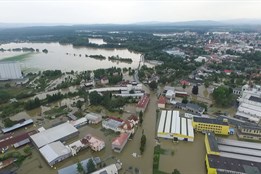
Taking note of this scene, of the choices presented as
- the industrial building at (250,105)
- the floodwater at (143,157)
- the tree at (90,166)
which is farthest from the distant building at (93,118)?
the industrial building at (250,105)

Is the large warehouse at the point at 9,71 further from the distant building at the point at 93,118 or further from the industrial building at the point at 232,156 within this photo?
the industrial building at the point at 232,156

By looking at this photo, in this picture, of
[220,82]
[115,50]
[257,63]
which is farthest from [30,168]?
[115,50]

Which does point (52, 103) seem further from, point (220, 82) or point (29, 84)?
point (220, 82)

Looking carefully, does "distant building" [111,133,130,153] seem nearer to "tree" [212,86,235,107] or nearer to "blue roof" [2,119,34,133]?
"blue roof" [2,119,34,133]

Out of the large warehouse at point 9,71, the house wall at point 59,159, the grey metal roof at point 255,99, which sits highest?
the large warehouse at point 9,71

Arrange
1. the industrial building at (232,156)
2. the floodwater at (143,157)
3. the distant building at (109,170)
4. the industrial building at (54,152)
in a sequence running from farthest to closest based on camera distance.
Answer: the industrial building at (54,152) → the floodwater at (143,157) → the industrial building at (232,156) → the distant building at (109,170)

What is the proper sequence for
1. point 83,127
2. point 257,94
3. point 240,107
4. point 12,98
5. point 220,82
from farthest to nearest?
point 220,82 → point 12,98 → point 257,94 → point 240,107 → point 83,127
